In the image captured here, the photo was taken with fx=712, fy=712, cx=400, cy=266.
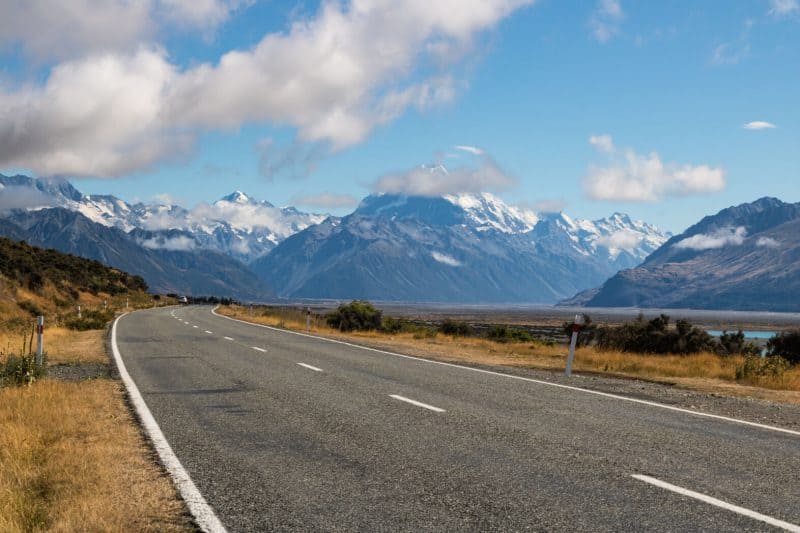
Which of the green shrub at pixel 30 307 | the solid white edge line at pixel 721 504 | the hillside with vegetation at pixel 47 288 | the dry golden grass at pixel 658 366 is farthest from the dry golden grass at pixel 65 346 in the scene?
the green shrub at pixel 30 307

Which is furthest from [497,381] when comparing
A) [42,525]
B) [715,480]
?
[42,525]

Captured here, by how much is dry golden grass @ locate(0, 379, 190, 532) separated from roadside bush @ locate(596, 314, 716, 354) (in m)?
21.0

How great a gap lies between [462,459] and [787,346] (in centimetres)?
2257


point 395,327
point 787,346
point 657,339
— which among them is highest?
point 787,346

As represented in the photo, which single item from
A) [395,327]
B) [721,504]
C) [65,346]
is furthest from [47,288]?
[721,504]

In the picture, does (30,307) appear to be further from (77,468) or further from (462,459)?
(462,459)

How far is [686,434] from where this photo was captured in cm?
894

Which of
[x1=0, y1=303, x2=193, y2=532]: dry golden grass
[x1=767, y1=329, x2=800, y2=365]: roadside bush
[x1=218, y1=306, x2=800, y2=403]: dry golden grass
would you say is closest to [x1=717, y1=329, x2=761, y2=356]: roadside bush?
[x1=767, y1=329, x2=800, y2=365]: roadside bush

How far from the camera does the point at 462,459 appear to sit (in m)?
7.33

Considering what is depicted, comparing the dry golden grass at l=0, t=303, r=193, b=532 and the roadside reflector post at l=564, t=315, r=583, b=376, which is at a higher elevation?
the roadside reflector post at l=564, t=315, r=583, b=376

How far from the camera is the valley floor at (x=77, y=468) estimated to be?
5.37 meters

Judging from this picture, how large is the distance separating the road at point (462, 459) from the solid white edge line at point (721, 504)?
26 mm

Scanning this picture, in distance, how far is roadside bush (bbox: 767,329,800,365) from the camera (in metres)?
24.8

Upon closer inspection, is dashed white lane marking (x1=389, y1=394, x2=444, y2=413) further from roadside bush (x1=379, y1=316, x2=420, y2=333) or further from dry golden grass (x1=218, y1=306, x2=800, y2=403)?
roadside bush (x1=379, y1=316, x2=420, y2=333)
